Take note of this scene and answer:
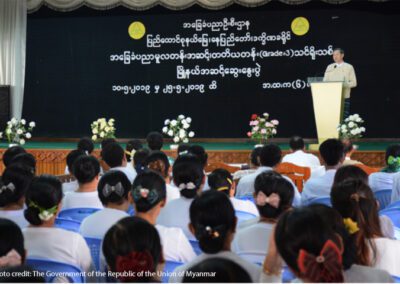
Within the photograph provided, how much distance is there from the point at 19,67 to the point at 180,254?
919cm

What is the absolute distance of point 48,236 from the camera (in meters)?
2.33

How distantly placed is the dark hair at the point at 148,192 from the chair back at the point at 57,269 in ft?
1.56

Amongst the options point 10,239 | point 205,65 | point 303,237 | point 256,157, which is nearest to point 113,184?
point 10,239

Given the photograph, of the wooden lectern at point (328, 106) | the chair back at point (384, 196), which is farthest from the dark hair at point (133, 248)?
the wooden lectern at point (328, 106)

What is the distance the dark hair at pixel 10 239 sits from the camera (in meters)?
1.83

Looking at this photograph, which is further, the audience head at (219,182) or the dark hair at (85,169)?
the dark hair at (85,169)

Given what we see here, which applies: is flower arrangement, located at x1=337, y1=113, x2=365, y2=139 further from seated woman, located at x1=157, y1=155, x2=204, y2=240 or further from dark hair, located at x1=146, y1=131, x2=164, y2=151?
seated woman, located at x1=157, y1=155, x2=204, y2=240

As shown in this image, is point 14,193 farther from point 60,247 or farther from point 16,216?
point 60,247

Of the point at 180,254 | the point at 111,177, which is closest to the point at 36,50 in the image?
the point at 111,177

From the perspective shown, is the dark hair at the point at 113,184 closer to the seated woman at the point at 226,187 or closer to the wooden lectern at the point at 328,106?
the seated woman at the point at 226,187

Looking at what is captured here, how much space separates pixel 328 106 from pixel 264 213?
5.51 meters

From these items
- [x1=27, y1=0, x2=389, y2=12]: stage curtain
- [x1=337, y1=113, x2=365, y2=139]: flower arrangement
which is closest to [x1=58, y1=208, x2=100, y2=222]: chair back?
[x1=337, y1=113, x2=365, y2=139]: flower arrangement

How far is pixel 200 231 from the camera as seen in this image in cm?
196

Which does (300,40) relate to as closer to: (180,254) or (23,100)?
(23,100)
